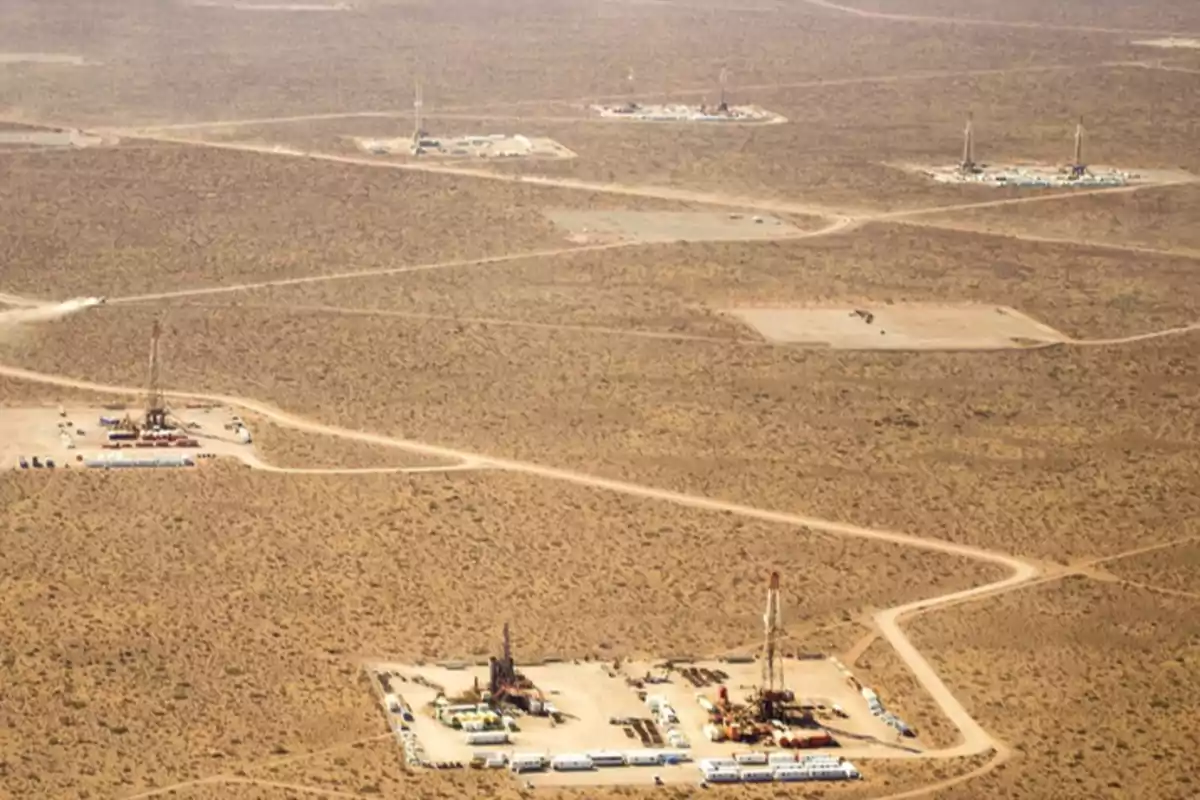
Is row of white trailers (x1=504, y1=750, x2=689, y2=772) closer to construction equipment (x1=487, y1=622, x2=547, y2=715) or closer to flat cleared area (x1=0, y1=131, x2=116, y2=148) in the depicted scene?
construction equipment (x1=487, y1=622, x2=547, y2=715)

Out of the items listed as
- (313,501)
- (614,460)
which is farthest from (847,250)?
(313,501)

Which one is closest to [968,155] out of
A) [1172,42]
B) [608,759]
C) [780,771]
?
[1172,42]

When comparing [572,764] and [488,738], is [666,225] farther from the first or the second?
[572,764]

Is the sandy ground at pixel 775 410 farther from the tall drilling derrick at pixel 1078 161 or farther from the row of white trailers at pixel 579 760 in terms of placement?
the tall drilling derrick at pixel 1078 161

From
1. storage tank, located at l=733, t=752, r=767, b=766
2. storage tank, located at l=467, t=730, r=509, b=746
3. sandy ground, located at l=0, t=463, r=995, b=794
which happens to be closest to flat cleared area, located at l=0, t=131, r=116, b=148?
sandy ground, located at l=0, t=463, r=995, b=794

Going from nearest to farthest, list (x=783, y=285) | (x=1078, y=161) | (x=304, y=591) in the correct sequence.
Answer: (x=304, y=591)
(x=783, y=285)
(x=1078, y=161)

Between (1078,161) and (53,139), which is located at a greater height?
(1078,161)
